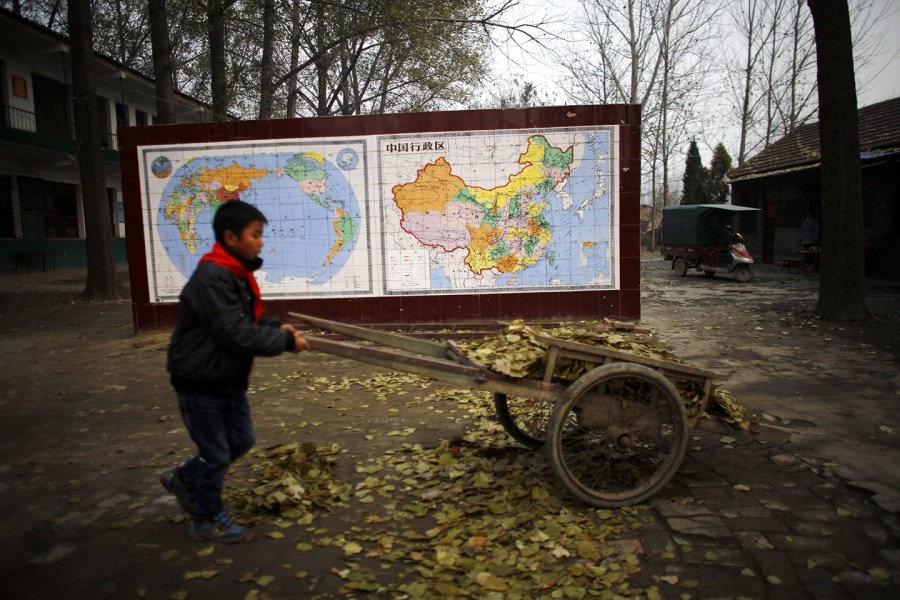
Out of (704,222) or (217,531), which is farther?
(704,222)

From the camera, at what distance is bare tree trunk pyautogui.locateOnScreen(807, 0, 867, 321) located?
903 cm

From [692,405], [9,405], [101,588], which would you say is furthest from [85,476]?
[692,405]

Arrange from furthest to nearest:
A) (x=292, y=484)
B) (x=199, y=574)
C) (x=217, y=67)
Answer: (x=217, y=67) → (x=292, y=484) → (x=199, y=574)

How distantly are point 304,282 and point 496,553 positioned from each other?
625cm

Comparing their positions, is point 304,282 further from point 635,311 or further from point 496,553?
point 496,553

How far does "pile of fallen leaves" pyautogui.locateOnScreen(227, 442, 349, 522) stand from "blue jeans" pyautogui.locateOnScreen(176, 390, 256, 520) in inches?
14.8

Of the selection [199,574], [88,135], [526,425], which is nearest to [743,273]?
[526,425]

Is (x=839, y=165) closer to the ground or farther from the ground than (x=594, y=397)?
farther from the ground

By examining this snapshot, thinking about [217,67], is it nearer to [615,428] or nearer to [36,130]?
[36,130]

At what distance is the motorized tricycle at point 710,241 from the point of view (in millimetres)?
17031

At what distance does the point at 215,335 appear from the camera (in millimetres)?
2881

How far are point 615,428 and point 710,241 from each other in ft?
54.2

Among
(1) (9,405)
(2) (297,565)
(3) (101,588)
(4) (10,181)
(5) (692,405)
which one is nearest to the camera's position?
(3) (101,588)

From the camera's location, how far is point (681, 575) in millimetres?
2773
